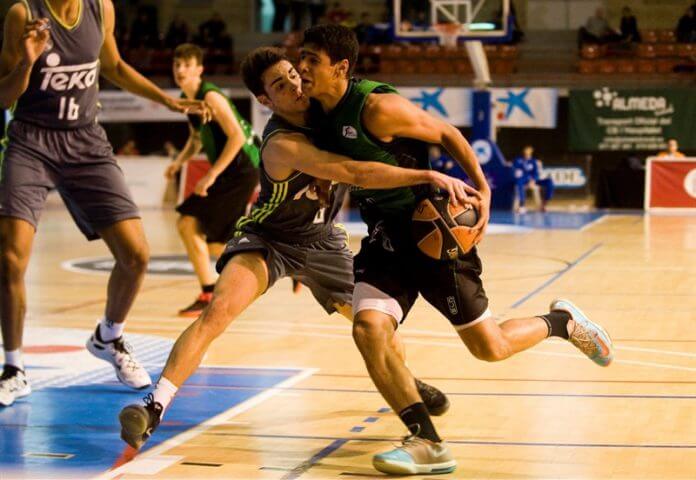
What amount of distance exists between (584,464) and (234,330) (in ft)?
13.1

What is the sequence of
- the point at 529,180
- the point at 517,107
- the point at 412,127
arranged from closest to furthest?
1. the point at 412,127
2. the point at 529,180
3. the point at 517,107

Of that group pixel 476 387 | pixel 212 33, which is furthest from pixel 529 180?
pixel 476 387

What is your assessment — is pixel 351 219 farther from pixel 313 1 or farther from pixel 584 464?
pixel 584 464

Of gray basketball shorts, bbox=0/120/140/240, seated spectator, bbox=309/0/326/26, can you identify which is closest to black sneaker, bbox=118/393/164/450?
gray basketball shorts, bbox=0/120/140/240

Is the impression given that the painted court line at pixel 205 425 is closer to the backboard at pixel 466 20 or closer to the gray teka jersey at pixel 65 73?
the gray teka jersey at pixel 65 73

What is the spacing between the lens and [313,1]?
29750mm

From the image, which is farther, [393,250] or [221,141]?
[221,141]

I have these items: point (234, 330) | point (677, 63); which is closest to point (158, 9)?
point (677, 63)

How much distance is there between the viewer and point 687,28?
2569 centimetres

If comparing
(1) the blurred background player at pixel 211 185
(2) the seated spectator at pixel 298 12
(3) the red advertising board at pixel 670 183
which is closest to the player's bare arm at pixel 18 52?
(1) the blurred background player at pixel 211 185

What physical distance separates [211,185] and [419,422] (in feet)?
14.6

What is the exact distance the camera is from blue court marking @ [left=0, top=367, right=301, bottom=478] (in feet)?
15.4

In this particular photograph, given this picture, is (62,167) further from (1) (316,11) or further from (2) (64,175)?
(1) (316,11)

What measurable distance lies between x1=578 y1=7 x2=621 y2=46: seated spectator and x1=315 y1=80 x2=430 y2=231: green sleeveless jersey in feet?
73.3
